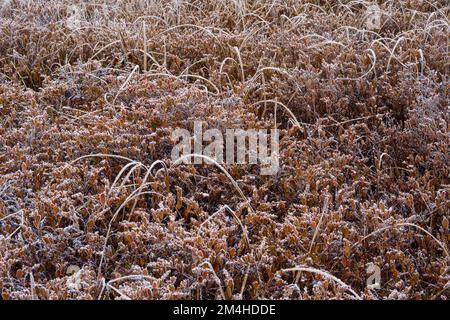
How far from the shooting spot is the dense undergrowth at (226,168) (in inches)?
93.1

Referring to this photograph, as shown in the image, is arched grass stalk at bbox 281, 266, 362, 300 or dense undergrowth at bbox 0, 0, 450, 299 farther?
dense undergrowth at bbox 0, 0, 450, 299

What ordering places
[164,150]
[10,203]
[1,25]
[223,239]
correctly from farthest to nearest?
[1,25] < [164,150] < [10,203] < [223,239]

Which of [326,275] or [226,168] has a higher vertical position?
[226,168]

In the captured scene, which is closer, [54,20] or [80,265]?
[80,265]

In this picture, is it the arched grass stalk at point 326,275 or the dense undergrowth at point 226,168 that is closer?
the arched grass stalk at point 326,275

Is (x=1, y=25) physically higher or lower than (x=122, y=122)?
higher

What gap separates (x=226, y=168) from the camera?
2.95 m

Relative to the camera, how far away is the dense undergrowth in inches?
93.1

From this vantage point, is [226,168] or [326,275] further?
[226,168]
